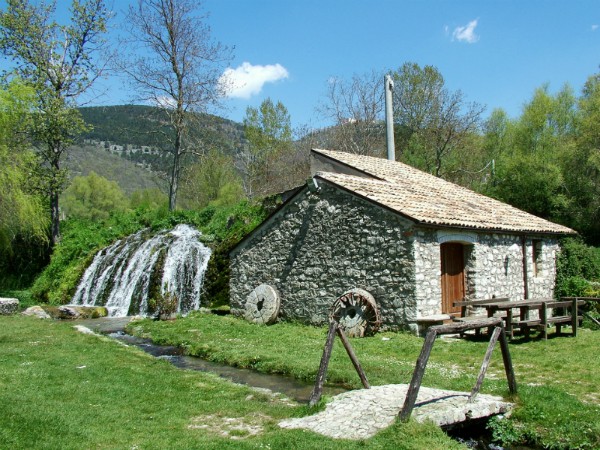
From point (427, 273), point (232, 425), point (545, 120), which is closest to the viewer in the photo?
point (232, 425)

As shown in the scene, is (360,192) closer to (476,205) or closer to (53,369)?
(476,205)

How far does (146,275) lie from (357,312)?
9750mm

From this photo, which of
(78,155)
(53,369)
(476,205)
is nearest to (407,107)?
(476,205)

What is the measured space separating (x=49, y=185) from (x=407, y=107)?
79.4ft

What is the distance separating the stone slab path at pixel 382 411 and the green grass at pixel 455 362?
382 mm

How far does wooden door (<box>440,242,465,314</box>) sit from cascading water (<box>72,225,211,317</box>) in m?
8.91

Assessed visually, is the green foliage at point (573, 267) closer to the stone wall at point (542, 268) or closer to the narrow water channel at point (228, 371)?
the stone wall at point (542, 268)

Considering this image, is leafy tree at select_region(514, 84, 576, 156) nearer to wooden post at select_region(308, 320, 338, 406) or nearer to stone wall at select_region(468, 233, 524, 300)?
stone wall at select_region(468, 233, 524, 300)

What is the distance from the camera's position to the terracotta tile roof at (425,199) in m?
14.0

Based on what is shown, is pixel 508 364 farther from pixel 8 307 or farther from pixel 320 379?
pixel 8 307

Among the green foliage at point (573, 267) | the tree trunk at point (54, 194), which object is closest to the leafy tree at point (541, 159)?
the green foliage at point (573, 267)

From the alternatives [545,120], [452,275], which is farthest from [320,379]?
[545,120]

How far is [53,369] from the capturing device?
9.34 metres

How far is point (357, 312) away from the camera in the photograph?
1359 centimetres
